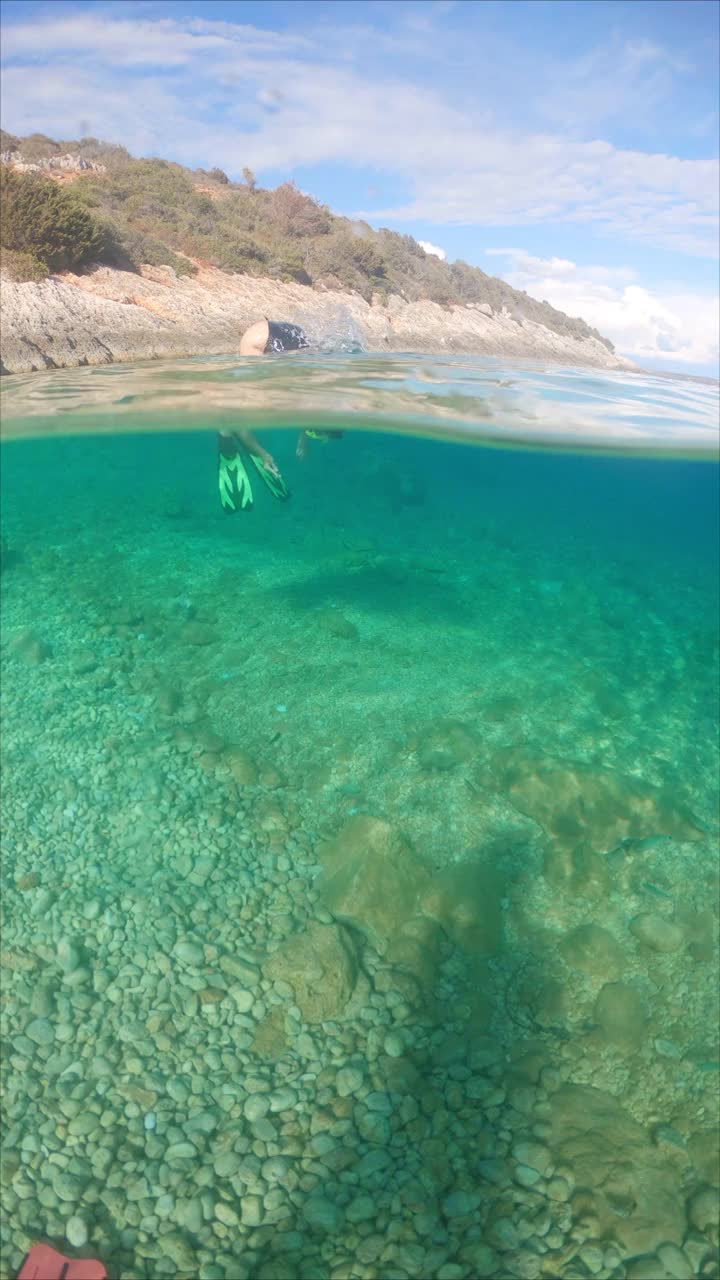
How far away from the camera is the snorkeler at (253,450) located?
9828mm

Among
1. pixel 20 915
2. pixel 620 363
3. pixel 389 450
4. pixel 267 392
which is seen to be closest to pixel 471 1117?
pixel 20 915

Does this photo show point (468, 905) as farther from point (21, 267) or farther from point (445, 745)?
point (21, 267)

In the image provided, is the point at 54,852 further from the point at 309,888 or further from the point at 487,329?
the point at 487,329

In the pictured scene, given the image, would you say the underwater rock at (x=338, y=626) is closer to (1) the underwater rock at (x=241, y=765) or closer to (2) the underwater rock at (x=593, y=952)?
(1) the underwater rock at (x=241, y=765)

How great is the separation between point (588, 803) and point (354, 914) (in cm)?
208

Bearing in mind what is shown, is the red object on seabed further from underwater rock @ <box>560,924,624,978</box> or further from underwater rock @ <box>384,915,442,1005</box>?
underwater rock @ <box>560,924,624,978</box>

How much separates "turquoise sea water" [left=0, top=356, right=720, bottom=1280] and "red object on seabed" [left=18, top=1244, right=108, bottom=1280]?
71 millimetres

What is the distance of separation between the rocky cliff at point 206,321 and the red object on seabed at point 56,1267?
11.8m

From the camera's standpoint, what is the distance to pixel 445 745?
19.5ft

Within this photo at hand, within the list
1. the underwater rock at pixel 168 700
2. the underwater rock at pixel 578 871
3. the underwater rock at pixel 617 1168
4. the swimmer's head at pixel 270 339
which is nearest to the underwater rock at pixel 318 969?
the underwater rock at pixel 617 1168

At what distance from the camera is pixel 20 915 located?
14.5 ft

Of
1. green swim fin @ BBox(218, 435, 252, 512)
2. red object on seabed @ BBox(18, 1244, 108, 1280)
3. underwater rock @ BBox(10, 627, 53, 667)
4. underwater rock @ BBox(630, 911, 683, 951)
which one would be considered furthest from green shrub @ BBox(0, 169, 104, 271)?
red object on seabed @ BBox(18, 1244, 108, 1280)

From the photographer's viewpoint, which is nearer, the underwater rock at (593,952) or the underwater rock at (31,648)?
the underwater rock at (593,952)

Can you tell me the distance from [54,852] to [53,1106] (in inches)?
67.5
